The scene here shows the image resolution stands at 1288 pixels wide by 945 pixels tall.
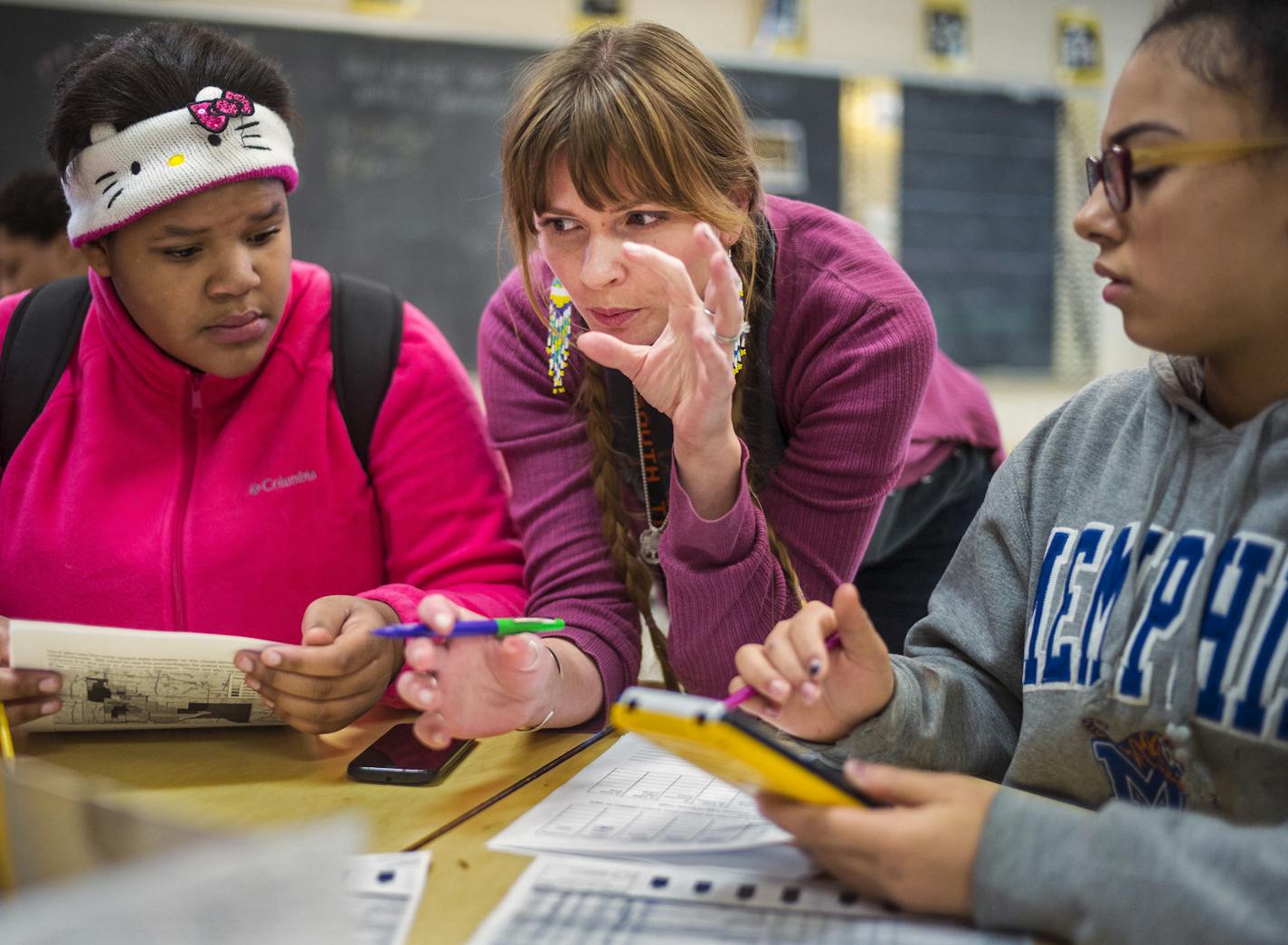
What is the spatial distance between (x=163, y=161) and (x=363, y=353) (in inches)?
12.9

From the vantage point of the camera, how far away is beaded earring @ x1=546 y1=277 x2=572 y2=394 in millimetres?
1338

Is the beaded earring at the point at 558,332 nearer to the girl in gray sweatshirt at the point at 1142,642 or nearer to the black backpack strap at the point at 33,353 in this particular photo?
the girl in gray sweatshirt at the point at 1142,642

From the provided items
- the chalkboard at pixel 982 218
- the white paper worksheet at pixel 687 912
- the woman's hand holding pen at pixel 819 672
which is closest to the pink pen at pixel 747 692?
the woman's hand holding pen at pixel 819 672

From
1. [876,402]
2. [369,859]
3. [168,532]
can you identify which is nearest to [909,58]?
[876,402]

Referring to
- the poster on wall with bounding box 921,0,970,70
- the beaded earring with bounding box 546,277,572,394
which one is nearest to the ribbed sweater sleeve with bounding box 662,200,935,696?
the beaded earring with bounding box 546,277,572,394

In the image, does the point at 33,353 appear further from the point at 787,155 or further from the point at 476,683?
the point at 787,155

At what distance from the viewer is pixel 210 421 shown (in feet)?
4.81

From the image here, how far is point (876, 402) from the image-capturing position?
129 centimetres

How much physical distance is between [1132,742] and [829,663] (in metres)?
0.25

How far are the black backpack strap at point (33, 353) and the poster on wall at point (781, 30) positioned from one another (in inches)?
96.5

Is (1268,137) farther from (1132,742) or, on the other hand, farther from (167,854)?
(167,854)

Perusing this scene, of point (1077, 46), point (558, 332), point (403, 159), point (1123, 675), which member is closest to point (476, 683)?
point (558, 332)

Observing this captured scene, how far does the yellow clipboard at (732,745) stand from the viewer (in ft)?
2.35

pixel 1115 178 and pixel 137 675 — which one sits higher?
pixel 1115 178
